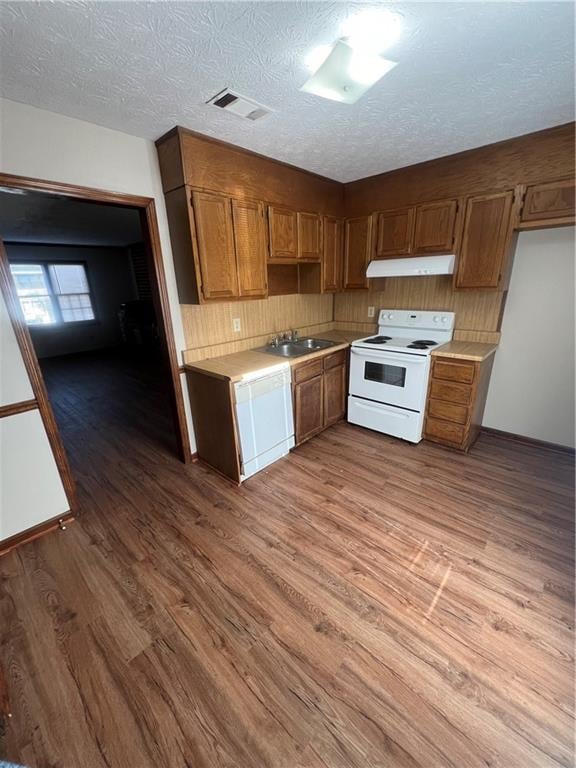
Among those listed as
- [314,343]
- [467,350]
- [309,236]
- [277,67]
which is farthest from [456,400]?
[277,67]

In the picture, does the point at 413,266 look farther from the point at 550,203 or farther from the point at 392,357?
the point at 550,203

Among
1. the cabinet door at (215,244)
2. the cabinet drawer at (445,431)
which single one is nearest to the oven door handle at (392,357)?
the cabinet drawer at (445,431)

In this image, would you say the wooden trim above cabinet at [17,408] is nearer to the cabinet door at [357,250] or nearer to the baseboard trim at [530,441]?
the cabinet door at [357,250]

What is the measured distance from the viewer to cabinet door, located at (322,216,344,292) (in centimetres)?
324

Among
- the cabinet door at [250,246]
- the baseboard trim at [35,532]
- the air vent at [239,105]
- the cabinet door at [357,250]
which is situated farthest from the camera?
the cabinet door at [357,250]

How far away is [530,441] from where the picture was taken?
9.59 feet

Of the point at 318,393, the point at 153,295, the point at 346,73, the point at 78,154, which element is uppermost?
the point at 346,73

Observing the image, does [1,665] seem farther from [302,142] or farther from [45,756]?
[302,142]

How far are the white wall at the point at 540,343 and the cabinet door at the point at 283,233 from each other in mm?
1987

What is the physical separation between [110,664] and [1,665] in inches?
19.0

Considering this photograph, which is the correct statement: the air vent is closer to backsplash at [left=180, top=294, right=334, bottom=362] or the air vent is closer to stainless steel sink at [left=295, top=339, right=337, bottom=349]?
backsplash at [left=180, top=294, right=334, bottom=362]

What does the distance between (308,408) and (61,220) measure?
4475 millimetres

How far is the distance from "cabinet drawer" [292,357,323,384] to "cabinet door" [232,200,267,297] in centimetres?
74

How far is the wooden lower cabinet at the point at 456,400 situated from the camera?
8.61ft
